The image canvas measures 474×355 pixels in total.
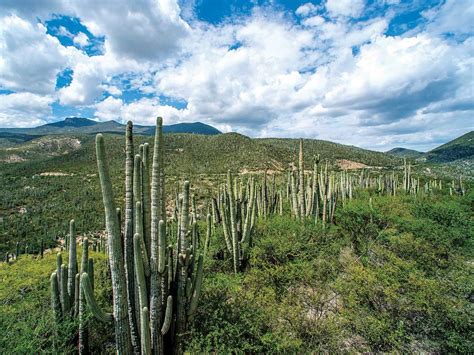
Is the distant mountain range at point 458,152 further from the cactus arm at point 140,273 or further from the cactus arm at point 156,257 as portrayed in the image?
the cactus arm at point 140,273

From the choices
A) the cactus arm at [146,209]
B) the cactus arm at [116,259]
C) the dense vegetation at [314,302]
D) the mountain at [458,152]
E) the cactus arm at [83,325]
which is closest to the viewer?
the cactus arm at [116,259]

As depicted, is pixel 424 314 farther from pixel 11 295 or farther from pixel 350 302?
pixel 11 295

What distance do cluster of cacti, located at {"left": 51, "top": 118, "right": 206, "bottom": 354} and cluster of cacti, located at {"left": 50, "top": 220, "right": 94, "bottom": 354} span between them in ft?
0.06

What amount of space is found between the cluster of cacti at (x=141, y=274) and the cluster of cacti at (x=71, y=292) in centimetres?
2

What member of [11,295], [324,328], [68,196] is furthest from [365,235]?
[68,196]

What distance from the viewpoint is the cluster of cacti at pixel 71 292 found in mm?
5309

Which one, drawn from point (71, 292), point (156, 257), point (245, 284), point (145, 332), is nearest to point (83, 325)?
point (71, 292)

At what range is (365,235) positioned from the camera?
13961mm

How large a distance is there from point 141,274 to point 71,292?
2.20 m

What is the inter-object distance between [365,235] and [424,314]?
20.6ft

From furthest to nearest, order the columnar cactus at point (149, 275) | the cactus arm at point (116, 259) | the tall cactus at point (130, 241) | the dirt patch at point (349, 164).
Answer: the dirt patch at point (349, 164) < the tall cactus at point (130, 241) < the columnar cactus at point (149, 275) < the cactus arm at point (116, 259)

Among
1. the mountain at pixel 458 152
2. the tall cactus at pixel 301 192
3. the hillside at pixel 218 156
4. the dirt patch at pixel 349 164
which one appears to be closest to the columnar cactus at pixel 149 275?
the tall cactus at pixel 301 192

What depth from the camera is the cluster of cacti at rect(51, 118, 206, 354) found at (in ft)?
14.4

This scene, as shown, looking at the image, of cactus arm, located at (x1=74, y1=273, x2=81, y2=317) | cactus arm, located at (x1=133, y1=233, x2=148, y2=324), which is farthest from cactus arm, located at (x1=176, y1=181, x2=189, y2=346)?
cactus arm, located at (x1=74, y1=273, x2=81, y2=317)
